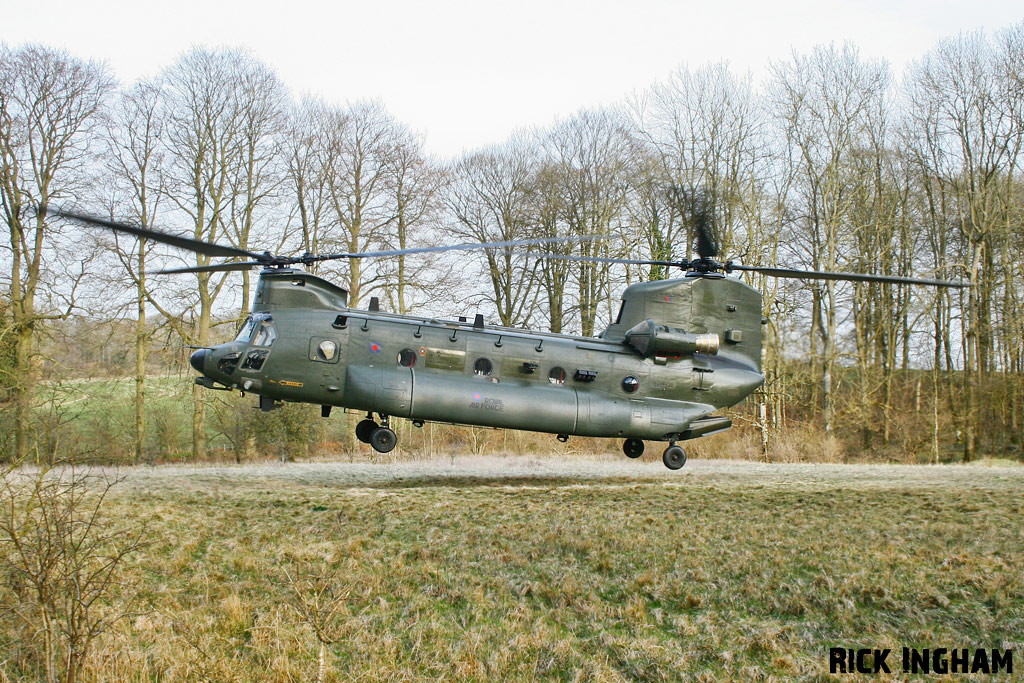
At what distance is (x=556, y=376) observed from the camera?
15602 millimetres

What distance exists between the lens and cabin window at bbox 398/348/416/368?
48.1 ft

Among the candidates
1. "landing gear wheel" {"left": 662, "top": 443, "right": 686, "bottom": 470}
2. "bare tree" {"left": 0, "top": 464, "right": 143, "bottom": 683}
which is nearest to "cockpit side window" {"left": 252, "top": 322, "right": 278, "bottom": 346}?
"bare tree" {"left": 0, "top": 464, "right": 143, "bottom": 683}

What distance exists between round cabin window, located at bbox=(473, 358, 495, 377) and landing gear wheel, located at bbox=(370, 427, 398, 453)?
7.18 ft

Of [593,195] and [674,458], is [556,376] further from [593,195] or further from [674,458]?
[593,195]

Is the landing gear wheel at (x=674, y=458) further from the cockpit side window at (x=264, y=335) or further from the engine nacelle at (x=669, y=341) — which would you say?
the cockpit side window at (x=264, y=335)

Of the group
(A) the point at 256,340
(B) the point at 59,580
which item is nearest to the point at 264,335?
(A) the point at 256,340

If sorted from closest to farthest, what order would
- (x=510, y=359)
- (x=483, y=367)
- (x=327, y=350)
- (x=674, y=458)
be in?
(x=327, y=350)
(x=483, y=367)
(x=510, y=359)
(x=674, y=458)

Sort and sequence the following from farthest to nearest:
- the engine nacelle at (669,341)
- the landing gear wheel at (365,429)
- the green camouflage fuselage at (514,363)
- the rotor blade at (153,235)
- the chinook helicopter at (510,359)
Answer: the engine nacelle at (669,341)
the landing gear wheel at (365,429)
the green camouflage fuselage at (514,363)
the chinook helicopter at (510,359)
the rotor blade at (153,235)

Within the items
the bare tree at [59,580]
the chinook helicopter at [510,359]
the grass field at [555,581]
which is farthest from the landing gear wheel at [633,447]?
the bare tree at [59,580]

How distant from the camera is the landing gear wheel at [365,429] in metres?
14.5

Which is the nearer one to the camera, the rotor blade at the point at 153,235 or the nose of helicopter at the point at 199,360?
the rotor blade at the point at 153,235

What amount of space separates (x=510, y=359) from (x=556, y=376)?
1079 millimetres

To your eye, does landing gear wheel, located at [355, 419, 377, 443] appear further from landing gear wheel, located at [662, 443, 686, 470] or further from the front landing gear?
landing gear wheel, located at [662, 443, 686, 470]

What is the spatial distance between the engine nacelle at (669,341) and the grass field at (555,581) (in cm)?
323
